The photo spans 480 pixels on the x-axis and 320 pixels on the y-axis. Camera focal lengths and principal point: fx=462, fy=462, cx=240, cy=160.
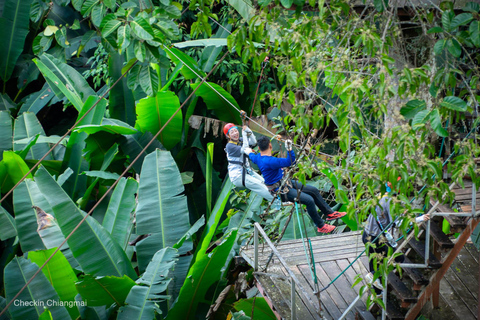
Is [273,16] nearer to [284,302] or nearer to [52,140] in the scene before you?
[284,302]

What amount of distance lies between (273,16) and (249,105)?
6683 mm

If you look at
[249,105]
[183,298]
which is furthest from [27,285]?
[249,105]

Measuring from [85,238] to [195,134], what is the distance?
3.84 meters

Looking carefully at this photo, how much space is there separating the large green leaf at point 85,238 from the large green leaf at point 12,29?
17.5ft

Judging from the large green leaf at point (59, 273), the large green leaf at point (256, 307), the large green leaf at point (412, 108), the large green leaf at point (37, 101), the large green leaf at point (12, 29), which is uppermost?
the large green leaf at point (412, 108)

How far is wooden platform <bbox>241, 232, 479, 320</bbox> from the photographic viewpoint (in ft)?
15.9

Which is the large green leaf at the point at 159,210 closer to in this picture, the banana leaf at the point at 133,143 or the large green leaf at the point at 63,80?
the banana leaf at the point at 133,143

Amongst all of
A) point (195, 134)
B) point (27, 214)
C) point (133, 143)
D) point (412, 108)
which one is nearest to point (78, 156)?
point (133, 143)

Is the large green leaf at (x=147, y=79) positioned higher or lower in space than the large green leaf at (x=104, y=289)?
higher

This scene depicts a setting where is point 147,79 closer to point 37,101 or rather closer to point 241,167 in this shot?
point 241,167

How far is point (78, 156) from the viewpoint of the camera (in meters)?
8.24

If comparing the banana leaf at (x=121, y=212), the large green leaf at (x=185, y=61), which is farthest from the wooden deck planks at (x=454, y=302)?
the large green leaf at (x=185, y=61)

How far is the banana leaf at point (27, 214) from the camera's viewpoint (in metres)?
6.54

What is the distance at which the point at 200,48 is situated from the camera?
32.5 ft
